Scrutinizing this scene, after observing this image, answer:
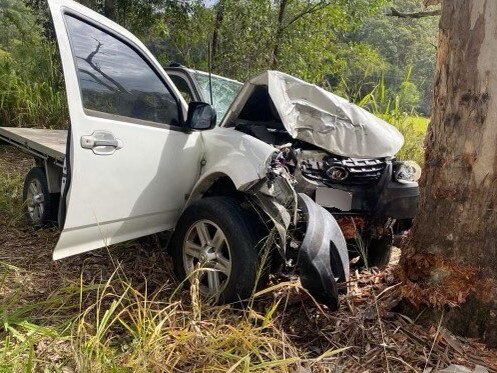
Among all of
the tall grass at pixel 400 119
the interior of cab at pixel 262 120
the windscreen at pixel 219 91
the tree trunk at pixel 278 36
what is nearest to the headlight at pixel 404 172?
the interior of cab at pixel 262 120

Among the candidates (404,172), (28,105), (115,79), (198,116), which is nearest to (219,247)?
(198,116)

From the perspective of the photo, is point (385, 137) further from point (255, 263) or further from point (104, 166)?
point (104, 166)

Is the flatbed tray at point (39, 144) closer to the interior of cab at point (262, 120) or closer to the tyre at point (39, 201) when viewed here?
the tyre at point (39, 201)

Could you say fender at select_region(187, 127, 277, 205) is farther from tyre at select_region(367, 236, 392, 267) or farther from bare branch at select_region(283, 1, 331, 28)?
bare branch at select_region(283, 1, 331, 28)

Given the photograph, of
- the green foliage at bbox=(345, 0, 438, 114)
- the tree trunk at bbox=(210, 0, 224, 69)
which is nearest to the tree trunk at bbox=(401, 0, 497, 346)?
the tree trunk at bbox=(210, 0, 224, 69)

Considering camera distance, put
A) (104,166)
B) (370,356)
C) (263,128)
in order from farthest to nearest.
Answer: (263,128) → (104,166) → (370,356)

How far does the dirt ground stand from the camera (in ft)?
7.31

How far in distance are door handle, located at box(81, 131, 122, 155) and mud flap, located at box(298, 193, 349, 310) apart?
109cm

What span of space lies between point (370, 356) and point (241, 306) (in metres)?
0.76

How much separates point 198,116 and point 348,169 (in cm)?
110

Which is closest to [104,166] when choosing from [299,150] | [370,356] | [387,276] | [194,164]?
[194,164]

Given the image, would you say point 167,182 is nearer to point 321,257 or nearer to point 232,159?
point 232,159

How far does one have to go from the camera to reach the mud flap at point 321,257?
229cm

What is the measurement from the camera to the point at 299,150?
3180mm
